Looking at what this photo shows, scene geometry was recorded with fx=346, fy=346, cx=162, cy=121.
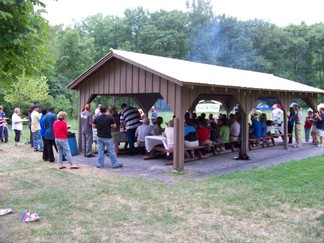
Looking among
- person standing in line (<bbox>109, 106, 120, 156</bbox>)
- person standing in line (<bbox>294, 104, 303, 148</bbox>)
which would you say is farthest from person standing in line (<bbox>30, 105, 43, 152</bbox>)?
person standing in line (<bbox>294, 104, 303, 148</bbox>)

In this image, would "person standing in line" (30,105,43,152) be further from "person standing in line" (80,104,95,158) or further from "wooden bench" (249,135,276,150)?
"wooden bench" (249,135,276,150)

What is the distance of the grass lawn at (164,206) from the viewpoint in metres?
5.00

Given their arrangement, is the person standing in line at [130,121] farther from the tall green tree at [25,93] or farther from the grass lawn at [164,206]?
the tall green tree at [25,93]

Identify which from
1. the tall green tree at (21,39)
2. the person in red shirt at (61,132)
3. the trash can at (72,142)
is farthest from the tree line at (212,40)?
the tall green tree at (21,39)

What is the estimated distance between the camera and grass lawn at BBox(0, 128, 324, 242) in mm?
5000

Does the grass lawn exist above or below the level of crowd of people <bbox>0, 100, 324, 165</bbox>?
below

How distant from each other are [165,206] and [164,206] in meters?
0.02

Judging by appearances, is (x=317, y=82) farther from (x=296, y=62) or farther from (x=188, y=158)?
(x=188, y=158)

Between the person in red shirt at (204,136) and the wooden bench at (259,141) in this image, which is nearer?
the person in red shirt at (204,136)

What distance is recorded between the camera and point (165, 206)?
629 cm

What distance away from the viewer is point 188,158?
11008mm

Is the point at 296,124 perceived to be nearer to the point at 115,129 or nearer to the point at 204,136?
the point at 204,136

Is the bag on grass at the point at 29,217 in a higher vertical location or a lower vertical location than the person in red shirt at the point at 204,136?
lower

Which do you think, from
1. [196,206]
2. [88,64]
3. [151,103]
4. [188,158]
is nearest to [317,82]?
[88,64]
